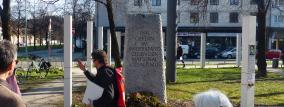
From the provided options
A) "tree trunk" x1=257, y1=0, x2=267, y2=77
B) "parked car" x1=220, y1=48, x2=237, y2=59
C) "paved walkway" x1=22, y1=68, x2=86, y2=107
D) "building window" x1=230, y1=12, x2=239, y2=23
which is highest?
"building window" x1=230, y1=12, x2=239, y2=23

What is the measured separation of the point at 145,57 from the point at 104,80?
21.8 ft

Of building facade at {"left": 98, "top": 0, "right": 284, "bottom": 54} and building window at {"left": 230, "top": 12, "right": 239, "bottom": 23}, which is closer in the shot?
building facade at {"left": 98, "top": 0, "right": 284, "bottom": 54}

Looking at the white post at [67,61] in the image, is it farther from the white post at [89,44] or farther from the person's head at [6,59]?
the person's head at [6,59]

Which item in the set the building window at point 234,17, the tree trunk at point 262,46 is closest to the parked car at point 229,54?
the building window at point 234,17

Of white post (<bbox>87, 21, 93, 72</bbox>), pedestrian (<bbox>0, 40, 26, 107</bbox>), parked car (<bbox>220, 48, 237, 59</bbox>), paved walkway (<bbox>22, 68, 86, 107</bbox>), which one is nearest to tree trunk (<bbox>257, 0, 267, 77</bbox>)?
white post (<bbox>87, 21, 93, 72</bbox>)

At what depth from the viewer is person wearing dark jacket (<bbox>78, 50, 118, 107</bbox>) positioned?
7839 millimetres

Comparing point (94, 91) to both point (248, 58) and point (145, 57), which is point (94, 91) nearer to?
point (248, 58)

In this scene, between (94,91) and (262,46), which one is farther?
(262,46)

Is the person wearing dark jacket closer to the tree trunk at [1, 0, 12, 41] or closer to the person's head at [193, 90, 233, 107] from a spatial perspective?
the person's head at [193, 90, 233, 107]

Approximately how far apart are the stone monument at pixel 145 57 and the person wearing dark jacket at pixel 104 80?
6.36m

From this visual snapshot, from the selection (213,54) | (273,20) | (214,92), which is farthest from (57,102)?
(273,20)

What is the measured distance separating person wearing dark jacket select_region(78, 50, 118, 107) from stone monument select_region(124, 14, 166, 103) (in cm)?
636

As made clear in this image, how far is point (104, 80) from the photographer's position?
7.99m

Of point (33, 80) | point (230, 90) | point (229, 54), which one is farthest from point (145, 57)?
point (229, 54)
